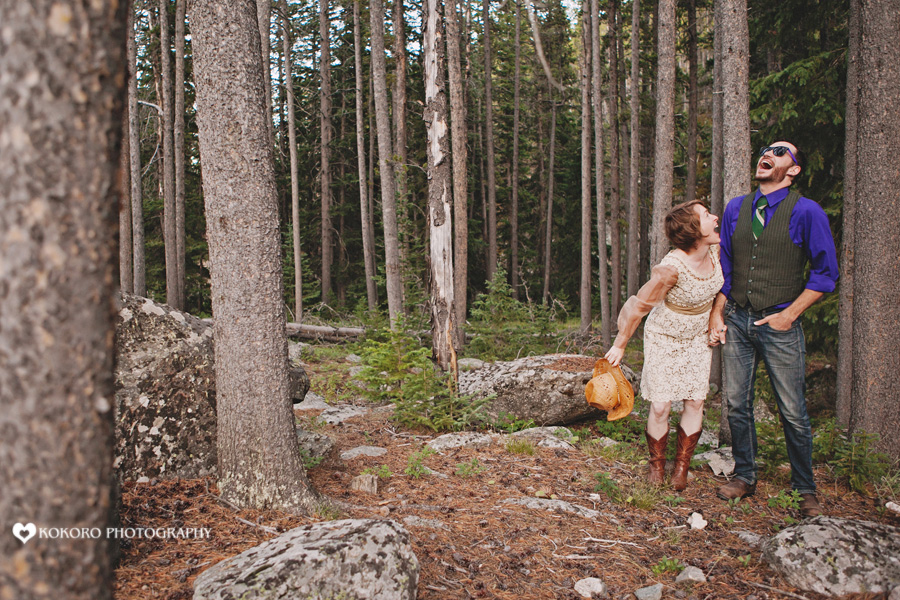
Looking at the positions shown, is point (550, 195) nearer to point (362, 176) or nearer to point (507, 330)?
point (362, 176)

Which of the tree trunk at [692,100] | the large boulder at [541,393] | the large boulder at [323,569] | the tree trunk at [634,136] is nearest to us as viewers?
the large boulder at [323,569]

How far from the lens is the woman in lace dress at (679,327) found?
4.45 meters

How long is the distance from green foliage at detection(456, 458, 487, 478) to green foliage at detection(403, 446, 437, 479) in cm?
33

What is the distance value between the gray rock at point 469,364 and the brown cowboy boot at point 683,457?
6.20 m

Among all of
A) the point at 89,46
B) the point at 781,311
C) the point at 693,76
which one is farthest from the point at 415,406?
the point at 693,76

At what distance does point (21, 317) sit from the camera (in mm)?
1387

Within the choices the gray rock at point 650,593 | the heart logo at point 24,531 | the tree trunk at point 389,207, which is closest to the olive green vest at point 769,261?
the gray rock at point 650,593

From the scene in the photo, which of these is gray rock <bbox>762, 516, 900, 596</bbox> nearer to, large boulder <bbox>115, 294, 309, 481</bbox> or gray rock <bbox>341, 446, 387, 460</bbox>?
gray rock <bbox>341, 446, 387, 460</bbox>

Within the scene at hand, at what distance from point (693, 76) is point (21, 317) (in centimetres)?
1797

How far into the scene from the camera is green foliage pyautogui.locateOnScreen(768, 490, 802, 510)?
4.28m

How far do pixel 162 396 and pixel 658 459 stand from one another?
4.23 metres

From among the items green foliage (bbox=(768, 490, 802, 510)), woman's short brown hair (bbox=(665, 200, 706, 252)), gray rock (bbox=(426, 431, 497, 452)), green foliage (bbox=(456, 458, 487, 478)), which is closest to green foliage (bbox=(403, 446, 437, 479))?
gray rock (bbox=(426, 431, 497, 452))

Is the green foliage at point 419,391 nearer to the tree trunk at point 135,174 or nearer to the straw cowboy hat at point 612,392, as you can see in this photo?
the straw cowboy hat at point 612,392

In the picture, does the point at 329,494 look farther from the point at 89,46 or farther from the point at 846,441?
the point at 846,441
